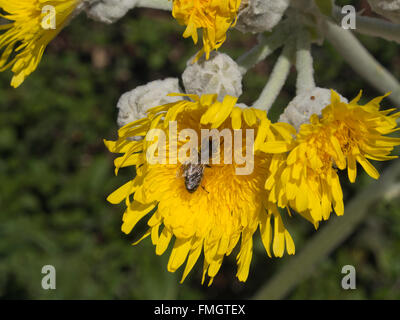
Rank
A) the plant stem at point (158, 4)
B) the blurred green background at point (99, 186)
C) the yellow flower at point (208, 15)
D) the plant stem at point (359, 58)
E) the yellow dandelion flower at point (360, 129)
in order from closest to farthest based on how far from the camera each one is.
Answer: the yellow dandelion flower at point (360, 129), the yellow flower at point (208, 15), the plant stem at point (158, 4), the plant stem at point (359, 58), the blurred green background at point (99, 186)

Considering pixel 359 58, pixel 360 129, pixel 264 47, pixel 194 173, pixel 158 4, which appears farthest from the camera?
pixel 359 58

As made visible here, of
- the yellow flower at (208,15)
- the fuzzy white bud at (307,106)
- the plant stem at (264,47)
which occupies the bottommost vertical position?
the fuzzy white bud at (307,106)

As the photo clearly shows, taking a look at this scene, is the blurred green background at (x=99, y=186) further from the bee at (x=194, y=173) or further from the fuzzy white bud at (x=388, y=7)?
the fuzzy white bud at (x=388, y=7)

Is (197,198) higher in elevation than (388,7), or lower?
lower

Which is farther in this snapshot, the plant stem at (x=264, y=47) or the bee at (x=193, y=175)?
the plant stem at (x=264, y=47)

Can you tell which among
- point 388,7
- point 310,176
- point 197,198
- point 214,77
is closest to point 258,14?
point 214,77

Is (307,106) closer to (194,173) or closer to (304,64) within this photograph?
(304,64)

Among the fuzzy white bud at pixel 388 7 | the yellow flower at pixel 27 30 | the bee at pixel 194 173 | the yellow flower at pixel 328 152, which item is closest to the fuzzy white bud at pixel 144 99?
the bee at pixel 194 173

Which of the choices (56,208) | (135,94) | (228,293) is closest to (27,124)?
(56,208)

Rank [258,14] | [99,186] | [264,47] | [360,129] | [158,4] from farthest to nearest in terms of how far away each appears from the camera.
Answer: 1. [99,186]
2. [264,47]
3. [158,4]
4. [258,14]
5. [360,129]
